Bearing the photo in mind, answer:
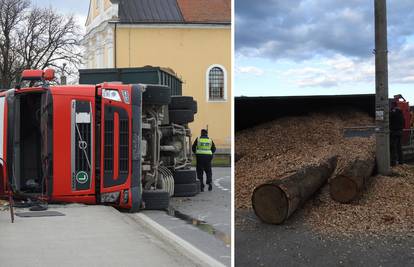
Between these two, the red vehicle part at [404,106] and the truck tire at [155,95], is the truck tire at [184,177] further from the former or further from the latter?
the red vehicle part at [404,106]

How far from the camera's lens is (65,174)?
20.9 feet

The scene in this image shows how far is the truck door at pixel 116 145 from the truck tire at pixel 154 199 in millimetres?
455

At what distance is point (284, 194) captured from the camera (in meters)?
2.60

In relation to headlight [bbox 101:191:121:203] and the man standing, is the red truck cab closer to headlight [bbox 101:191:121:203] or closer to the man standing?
headlight [bbox 101:191:121:203]

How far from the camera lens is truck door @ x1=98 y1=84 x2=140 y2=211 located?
21.3ft

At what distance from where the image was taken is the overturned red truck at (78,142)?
6.35 m

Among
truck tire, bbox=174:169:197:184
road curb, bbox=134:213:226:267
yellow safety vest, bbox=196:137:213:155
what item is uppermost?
yellow safety vest, bbox=196:137:213:155

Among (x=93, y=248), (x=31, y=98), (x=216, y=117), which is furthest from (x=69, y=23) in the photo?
(x=93, y=248)

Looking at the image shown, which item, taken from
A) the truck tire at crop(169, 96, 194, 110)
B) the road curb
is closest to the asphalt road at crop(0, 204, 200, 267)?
the road curb

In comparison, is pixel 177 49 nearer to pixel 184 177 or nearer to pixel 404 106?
pixel 184 177

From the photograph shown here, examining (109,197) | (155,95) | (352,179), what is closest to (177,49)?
(155,95)

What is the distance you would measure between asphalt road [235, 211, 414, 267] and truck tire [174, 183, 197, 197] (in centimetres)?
589

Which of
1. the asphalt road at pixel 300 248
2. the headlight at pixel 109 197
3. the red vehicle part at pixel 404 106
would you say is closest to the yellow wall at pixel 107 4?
the headlight at pixel 109 197

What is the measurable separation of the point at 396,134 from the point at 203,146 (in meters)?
6.73
